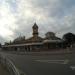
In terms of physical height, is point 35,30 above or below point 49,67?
above

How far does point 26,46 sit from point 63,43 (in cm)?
2577

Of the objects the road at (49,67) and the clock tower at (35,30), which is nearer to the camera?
the road at (49,67)

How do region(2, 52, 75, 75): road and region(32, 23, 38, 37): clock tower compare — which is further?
region(32, 23, 38, 37): clock tower

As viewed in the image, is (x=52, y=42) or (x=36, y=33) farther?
(x=36, y=33)

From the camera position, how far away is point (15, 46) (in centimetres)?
15388

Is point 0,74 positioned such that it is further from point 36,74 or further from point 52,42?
point 52,42

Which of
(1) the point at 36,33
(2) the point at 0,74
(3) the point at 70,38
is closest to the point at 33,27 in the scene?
(1) the point at 36,33

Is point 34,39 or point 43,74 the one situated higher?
point 34,39

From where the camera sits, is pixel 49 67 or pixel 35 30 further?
pixel 35 30

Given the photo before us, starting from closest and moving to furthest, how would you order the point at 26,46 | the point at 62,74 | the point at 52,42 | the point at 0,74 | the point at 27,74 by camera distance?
Answer: the point at 62,74, the point at 27,74, the point at 0,74, the point at 52,42, the point at 26,46

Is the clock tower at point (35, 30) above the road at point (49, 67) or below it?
above

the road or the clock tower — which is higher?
the clock tower

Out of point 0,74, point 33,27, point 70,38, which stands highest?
point 33,27

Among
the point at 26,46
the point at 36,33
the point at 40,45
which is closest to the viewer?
the point at 40,45
